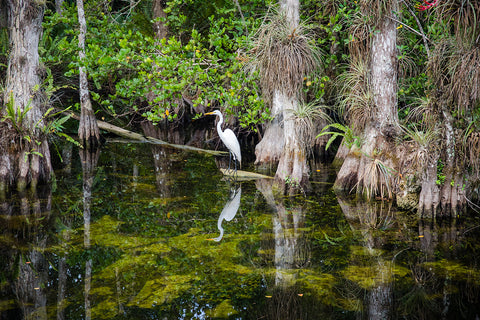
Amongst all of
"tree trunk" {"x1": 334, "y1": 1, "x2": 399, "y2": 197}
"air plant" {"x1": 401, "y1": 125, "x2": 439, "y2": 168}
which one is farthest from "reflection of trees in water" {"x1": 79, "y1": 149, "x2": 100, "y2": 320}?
"air plant" {"x1": 401, "y1": 125, "x2": 439, "y2": 168}

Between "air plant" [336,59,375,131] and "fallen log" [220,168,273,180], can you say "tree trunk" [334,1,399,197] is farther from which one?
"fallen log" [220,168,273,180]

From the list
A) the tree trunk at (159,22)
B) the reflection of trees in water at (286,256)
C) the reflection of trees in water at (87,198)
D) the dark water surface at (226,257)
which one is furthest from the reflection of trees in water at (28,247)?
the tree trunk at (159,22)

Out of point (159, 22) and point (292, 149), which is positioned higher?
point (159, 22)

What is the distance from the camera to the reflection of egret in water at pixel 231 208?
6.27 metres

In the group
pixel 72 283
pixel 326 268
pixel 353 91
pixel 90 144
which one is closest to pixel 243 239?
pixel 326 268

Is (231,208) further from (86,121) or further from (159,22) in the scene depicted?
(159,22)

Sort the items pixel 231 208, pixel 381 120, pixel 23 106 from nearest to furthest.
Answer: pixel 231 208 < pixel 381 120 < pixel 23 106

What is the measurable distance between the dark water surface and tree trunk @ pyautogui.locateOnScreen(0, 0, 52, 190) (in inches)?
21.7

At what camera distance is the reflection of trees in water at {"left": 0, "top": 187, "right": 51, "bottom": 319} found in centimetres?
414

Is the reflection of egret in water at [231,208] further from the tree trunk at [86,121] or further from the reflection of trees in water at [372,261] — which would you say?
the tree trunk at [86,121]

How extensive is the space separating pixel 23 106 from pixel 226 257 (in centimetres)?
471

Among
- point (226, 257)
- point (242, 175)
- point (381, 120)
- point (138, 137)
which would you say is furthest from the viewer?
point (138, 137)

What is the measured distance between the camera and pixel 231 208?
7.04 metres

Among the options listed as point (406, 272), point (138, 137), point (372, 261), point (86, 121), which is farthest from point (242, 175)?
point (86, 121)
